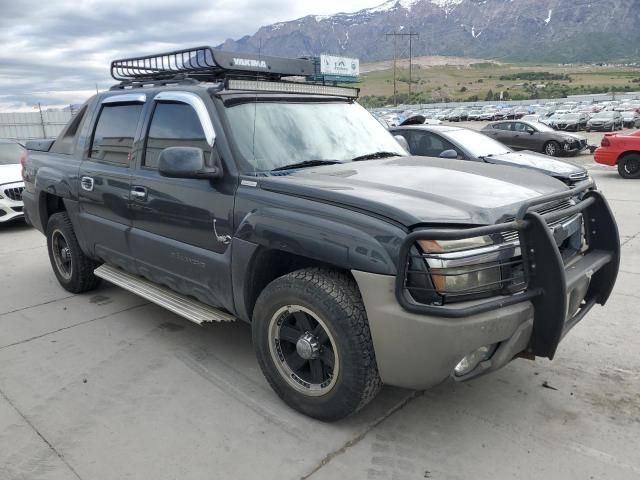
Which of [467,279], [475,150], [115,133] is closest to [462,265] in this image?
[467,279]

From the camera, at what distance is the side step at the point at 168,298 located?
11.9 ft

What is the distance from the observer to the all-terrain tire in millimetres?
5082

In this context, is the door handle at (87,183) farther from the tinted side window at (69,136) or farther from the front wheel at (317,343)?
the front wheel at (317,343)

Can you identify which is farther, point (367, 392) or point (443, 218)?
point (367, 392)

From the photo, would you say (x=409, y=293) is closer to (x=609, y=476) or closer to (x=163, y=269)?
(x=609, y=476)

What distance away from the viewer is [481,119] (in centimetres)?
6281

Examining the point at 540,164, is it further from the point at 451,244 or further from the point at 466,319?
the point at 466,319

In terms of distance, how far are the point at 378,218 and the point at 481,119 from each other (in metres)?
64.2

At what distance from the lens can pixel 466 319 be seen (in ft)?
8.20

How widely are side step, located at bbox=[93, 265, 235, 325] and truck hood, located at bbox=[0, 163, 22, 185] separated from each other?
16.7 feet

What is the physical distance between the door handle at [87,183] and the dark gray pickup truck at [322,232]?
32 mm

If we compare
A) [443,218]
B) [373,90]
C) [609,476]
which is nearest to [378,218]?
[443,218]

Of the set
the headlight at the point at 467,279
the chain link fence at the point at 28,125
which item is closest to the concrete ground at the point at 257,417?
the headlight at the point at 467,279

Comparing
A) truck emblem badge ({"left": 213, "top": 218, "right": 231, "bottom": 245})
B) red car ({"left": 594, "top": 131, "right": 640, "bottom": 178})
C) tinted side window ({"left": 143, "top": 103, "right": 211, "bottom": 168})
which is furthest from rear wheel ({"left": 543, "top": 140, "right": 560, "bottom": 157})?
truck emblem badge ({"left": 213, "top": 218, "right": 231, "bottom": 245})
